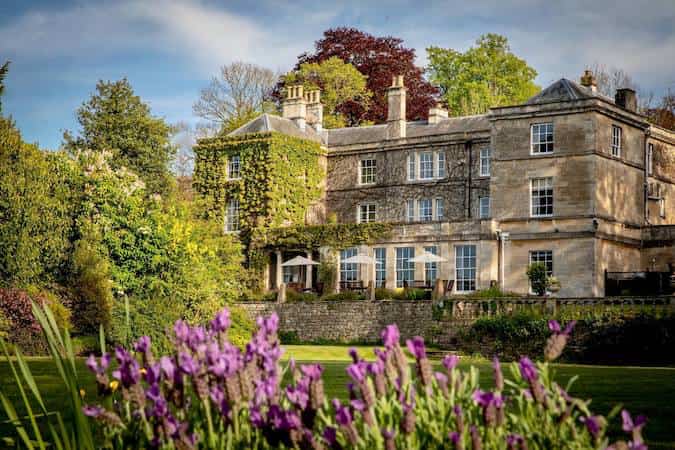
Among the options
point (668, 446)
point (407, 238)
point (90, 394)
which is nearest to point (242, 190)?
point (407, 238)

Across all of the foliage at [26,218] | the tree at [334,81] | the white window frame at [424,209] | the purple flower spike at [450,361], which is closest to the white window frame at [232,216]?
the white window frame at [424,209]

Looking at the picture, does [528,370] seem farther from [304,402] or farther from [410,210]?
[410,210]

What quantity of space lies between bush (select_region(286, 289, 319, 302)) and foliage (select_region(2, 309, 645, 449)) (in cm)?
3764

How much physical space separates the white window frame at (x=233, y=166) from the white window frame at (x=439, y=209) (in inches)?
363

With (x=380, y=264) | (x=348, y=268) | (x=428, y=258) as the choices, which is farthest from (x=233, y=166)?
(x=428, y=258)

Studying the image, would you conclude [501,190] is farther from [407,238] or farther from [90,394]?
[90,394]

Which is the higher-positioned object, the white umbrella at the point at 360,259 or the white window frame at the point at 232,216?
the white window frame at the point at 232,216

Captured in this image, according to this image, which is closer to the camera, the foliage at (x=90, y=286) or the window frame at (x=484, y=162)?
the foliage at (x=90, y=286)

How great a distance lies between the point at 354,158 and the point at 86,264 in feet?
64.8

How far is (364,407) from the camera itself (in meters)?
4.53

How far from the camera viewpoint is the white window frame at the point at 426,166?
48250 millimetres

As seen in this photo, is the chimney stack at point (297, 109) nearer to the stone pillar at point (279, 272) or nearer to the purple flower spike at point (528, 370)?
the stone pillar at point (279, 272)

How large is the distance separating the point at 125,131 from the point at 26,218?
74.8ft

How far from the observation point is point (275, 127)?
49562 millimetres
